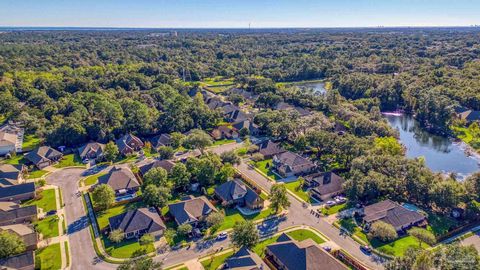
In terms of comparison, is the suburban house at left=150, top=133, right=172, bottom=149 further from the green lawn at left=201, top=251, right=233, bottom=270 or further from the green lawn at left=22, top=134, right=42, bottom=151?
the green lawn at left=201, top=251, right=233, bottom=270

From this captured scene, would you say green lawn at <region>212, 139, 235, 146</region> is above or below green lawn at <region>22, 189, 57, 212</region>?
above

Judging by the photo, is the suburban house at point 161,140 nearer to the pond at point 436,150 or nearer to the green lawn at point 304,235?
the green lawn at point 304,235

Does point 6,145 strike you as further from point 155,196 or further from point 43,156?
point 155,196

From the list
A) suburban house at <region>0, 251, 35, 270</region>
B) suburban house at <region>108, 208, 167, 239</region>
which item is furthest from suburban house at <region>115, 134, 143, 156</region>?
suburban house at <region>0, 251, 35, 270</region>

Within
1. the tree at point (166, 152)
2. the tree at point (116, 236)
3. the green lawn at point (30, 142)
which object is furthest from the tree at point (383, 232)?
the green lawn at point (30, 142)

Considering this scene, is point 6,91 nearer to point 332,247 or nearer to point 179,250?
point 179,250
